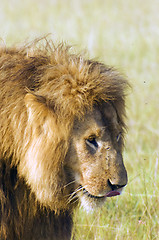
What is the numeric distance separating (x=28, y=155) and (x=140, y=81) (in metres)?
5.67

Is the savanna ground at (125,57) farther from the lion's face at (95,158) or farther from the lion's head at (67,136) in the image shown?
the lion's face at (95,158)

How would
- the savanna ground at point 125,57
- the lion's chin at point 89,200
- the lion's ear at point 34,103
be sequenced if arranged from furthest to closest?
the savanna ground at point 125,57, the lion's chin at point 89,200, the lion's ear at point 34,103

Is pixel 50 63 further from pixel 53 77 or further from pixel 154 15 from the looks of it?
pixel 154 15

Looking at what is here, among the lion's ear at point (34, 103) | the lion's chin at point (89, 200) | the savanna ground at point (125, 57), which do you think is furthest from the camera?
the savanna ground at point (125, 57)

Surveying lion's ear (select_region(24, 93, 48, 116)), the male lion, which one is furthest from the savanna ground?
lion's ear (select_region(24, 93, 48, 116))

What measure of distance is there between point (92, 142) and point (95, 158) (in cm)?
9

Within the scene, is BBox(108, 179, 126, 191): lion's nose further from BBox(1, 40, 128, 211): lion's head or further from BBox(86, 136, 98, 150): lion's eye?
BBox(86, 136, 98, 150): lion's eye

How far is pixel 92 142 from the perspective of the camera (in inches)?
94.2

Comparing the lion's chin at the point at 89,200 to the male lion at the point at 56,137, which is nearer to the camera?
the male lion at the point at 56,137

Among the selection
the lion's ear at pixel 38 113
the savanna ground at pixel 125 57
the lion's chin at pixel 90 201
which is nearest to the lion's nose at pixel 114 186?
the lion's chin at pixel 90 201

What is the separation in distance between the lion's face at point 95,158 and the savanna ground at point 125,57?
664mm

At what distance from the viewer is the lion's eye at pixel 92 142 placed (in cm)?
237

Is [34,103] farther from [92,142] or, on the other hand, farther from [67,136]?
[92,142]

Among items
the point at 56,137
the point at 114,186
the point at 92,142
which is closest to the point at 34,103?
the point at 56,137
